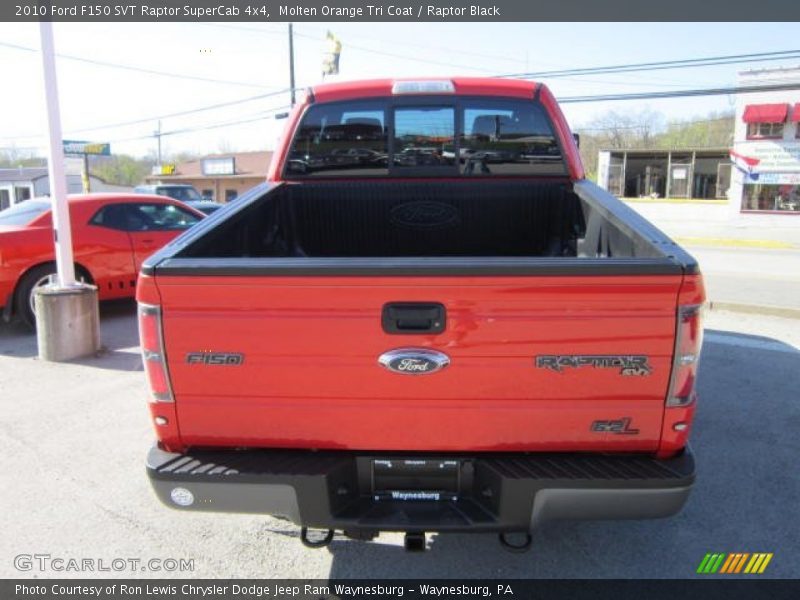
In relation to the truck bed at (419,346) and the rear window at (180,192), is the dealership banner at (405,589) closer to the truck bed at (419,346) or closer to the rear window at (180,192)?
the truck bed at (419,346)

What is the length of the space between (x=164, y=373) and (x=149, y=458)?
1.25ft

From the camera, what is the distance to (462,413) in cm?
220

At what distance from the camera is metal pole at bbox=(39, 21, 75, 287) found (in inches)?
225

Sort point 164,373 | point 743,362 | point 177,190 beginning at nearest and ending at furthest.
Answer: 1. point 164,373
2. point 743,362
3. point 177,190

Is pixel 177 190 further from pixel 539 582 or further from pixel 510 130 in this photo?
pixel 539 582

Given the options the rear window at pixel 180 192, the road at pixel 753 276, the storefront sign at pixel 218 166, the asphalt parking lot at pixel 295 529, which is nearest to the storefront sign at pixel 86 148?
the storefront sign at pixel 218 166

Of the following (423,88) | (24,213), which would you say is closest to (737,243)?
(423,88)

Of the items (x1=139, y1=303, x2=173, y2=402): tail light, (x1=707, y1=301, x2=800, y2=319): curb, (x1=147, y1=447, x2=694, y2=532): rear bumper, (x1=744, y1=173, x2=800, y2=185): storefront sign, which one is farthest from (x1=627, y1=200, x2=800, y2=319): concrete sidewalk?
(x1=139, y1=303, x2=173, y2=402): tail light

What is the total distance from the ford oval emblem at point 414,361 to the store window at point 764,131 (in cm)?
3209

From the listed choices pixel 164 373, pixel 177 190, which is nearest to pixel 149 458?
pixel 164 373

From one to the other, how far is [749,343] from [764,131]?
88.6ft

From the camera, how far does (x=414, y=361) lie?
214cm

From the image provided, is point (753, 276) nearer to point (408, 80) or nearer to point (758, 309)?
point (758, 309)

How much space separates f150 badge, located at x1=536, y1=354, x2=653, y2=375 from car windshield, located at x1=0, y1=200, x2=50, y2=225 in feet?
23.3
